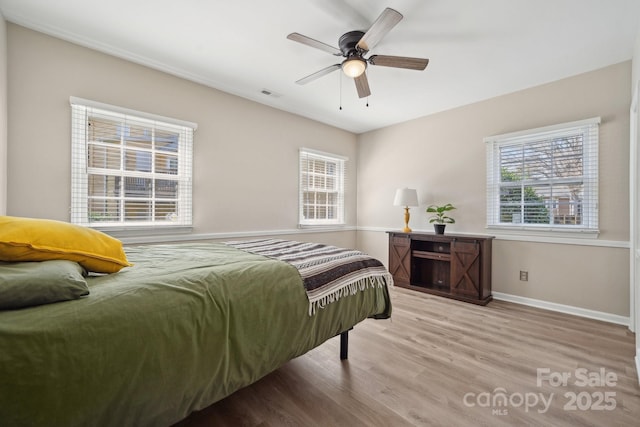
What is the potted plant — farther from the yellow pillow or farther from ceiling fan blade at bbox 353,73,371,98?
the yellow pillow

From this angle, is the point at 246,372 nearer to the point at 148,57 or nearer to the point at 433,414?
the point at 433,414

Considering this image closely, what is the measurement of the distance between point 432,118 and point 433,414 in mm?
3905

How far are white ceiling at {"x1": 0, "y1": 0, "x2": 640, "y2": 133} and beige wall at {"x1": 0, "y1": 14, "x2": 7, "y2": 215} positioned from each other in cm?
21

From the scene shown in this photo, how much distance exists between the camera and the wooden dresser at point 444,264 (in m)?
3.40

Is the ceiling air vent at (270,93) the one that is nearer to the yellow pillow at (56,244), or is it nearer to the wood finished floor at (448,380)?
the yellow pillow at (56,244)

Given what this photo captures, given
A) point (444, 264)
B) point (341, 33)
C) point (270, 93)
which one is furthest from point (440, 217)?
point (270, 93)

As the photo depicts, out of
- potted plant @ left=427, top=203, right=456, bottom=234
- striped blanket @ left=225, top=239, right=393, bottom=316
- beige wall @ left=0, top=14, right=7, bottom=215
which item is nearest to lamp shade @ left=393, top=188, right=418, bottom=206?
potted plant @ left=427, top=203, right=456, bottom=234

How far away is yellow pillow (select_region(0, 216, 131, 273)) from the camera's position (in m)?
1.08

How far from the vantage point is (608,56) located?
2.73 metres

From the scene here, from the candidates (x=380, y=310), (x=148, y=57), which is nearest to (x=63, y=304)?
(x=380, y=310)

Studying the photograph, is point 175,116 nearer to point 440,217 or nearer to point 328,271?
point 328,271

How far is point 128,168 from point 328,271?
7.89 ft

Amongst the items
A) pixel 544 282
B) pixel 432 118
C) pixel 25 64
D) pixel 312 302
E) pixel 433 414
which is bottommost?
pixel 433 414

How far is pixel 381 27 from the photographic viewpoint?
6.27ft
